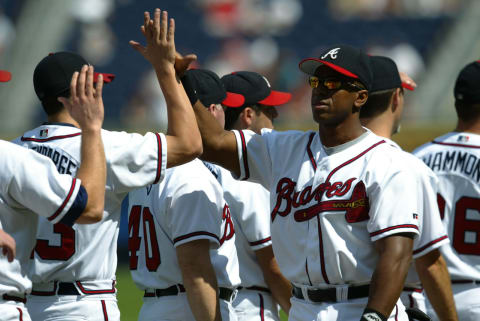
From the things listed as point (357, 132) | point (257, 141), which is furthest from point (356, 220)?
point (257, 141)

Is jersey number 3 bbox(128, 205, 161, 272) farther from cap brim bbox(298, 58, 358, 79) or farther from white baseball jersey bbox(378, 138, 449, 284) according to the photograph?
white baseball jersey bbox(378, 138, 449, 284)

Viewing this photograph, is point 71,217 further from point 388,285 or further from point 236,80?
point 236,80

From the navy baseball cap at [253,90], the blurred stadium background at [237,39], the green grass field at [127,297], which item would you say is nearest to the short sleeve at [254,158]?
the navy baseball cap at [253,90]

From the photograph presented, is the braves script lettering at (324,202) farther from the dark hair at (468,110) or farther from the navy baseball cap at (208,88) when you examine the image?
the dark hair at (468,110)

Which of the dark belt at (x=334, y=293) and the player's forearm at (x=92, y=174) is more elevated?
the player's forearm at (x=92, y=174)

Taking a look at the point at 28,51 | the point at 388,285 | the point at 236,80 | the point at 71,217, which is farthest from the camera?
the point at 28,51

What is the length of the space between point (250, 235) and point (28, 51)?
30.7 feet

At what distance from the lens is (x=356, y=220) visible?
3047 mm

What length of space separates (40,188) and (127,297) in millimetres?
6094

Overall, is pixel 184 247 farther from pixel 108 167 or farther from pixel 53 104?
pixel 53 104

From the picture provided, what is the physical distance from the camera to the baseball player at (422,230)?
3.42 m

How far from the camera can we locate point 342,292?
3.07 m

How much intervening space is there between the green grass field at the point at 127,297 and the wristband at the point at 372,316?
4.42 metres

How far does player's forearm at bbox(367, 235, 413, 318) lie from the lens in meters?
2.93
